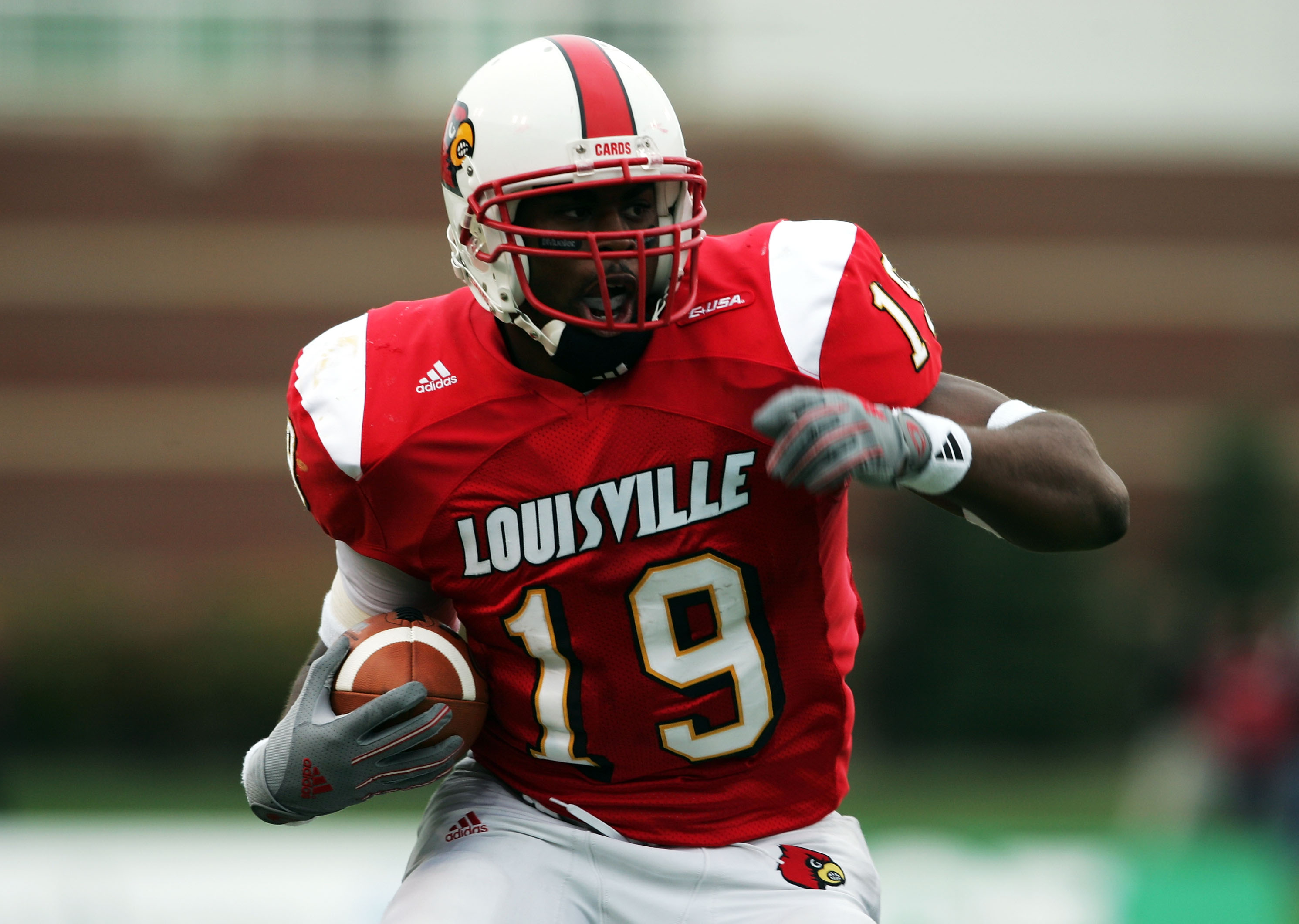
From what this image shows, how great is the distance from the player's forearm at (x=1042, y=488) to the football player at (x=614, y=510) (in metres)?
0.01

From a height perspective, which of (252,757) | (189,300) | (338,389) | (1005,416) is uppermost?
(1005,416)

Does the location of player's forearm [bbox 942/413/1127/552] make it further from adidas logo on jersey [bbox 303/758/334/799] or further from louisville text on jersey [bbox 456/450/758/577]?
adidas logo on jersey [bbox 303/758/334/799]

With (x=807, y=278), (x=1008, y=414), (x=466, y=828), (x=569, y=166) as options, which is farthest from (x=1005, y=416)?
(x=466, y=828)

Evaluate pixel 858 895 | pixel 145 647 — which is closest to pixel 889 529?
pixel 145 647

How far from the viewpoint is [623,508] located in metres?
2.85

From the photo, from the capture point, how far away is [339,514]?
2977mm

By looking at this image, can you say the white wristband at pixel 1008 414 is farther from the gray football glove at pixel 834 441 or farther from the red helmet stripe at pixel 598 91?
the red helmet stripe at pixel 598 91

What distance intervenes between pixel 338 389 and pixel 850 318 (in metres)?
1.00

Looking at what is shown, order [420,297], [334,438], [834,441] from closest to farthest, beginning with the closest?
→ [834,441], [334,438], [420,297]

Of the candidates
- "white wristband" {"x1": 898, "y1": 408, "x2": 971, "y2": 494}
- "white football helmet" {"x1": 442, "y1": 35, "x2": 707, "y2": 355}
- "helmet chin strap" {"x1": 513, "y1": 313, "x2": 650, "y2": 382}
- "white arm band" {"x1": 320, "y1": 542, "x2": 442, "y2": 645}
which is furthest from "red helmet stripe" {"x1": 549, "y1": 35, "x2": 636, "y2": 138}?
"white arm band" {"x1": 320, "y1": 542, "x2": 442, "y2": 645}

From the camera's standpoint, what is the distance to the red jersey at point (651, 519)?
2844 mm

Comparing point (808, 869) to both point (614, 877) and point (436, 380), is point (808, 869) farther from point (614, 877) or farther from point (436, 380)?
point (436, 380)

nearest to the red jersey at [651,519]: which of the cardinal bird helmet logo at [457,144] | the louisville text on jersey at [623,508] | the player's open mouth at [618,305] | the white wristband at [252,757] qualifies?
the louisville text on jersey at [623,508]

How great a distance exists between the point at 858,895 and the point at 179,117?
64.7 ft
